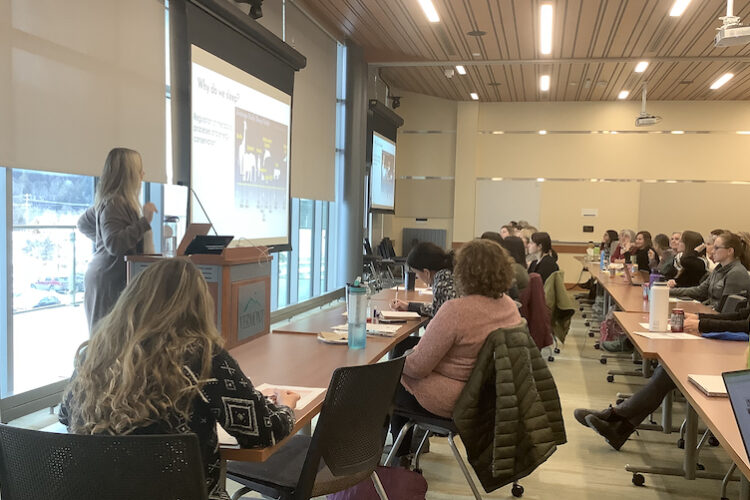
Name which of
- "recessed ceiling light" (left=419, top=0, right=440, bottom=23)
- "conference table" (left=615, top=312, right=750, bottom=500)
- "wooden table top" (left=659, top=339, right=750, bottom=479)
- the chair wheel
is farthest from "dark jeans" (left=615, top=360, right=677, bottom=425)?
"recessed ceiling light" (left=419, top=0, right=440, bottom=23)

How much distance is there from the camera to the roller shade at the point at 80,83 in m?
3.48

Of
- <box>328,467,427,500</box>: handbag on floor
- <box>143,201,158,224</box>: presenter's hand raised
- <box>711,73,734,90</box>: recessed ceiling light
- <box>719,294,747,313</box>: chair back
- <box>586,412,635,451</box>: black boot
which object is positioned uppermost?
<box>711,73,734,90</box>: recessed ceiling light

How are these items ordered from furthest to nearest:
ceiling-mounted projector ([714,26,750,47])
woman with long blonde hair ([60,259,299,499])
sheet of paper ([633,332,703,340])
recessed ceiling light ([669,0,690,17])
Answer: recessed ceiling light ([669,0,690,17]), ceiling-mounted projector ([714,26,750,47]), sheet of paper ([633,332,703,340]), woman with long blonde hair ([60,259,299,499])

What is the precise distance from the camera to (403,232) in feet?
43.3

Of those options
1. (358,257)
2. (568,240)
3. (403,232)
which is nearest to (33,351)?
(358,257)

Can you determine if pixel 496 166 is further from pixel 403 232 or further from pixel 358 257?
pixel 358 257

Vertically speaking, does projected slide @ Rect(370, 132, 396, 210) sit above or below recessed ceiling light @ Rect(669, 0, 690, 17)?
below

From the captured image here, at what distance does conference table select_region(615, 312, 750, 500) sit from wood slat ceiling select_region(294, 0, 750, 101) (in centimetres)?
440

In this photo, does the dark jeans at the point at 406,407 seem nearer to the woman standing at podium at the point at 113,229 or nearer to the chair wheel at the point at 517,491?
the chair wheel at the point at 517,491

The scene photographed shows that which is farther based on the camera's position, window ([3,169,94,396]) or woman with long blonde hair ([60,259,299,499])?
window ([3,169,94,396])

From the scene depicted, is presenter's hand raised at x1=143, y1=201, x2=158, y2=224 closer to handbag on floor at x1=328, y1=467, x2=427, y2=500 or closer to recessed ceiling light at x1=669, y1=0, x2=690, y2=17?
handbag on floor at x1=328, y1=467, x2=427, y2=500

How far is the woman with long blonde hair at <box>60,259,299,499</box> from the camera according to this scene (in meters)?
1.54

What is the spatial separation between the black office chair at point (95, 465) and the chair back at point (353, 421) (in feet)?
1.92

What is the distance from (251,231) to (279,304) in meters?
1.89
